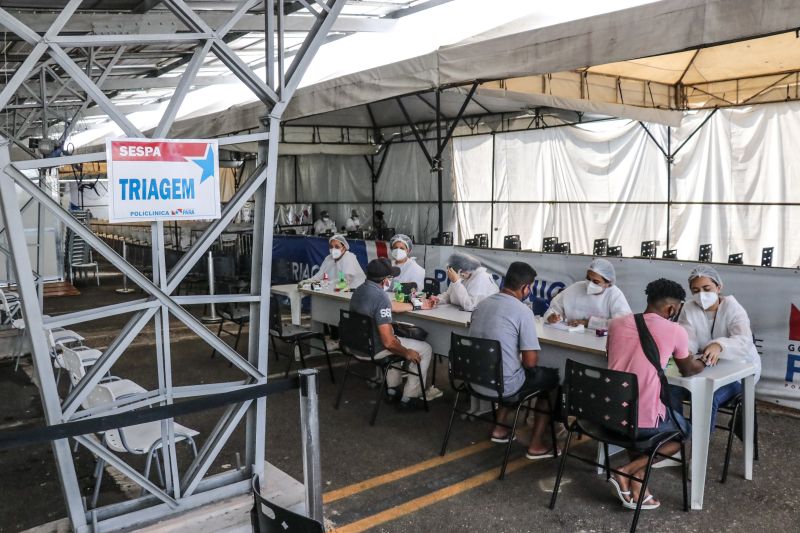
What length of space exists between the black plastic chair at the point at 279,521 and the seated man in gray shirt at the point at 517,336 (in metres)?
2.45

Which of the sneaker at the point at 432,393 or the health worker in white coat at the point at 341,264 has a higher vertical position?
the health worker in white coat at the point at 341,264

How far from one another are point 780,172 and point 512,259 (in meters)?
6.56

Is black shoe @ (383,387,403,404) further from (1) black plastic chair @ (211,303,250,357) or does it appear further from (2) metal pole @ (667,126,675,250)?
(2) metal pole @ (667,126,675,250)

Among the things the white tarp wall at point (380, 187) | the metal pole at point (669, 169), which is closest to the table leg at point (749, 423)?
the metal pole at point (669, 169)

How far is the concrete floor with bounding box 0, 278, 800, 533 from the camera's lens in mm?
3963

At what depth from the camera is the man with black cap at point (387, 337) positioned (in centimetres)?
582

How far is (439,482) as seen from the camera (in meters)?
4.52

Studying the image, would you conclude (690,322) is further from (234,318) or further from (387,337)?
(234,318)

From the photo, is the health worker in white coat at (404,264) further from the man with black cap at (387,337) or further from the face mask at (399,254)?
the man with black cap at (387,337)

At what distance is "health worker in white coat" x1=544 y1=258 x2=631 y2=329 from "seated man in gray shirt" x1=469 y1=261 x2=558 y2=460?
0.89m

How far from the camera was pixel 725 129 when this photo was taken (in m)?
12.4

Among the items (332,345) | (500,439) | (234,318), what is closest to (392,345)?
(500,439)

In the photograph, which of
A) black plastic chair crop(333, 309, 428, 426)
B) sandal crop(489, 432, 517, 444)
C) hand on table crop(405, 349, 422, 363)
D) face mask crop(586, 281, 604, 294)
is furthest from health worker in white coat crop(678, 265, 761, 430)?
black plastic chair crop(333, 309, 428, 426)

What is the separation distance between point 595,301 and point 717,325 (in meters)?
1.07
